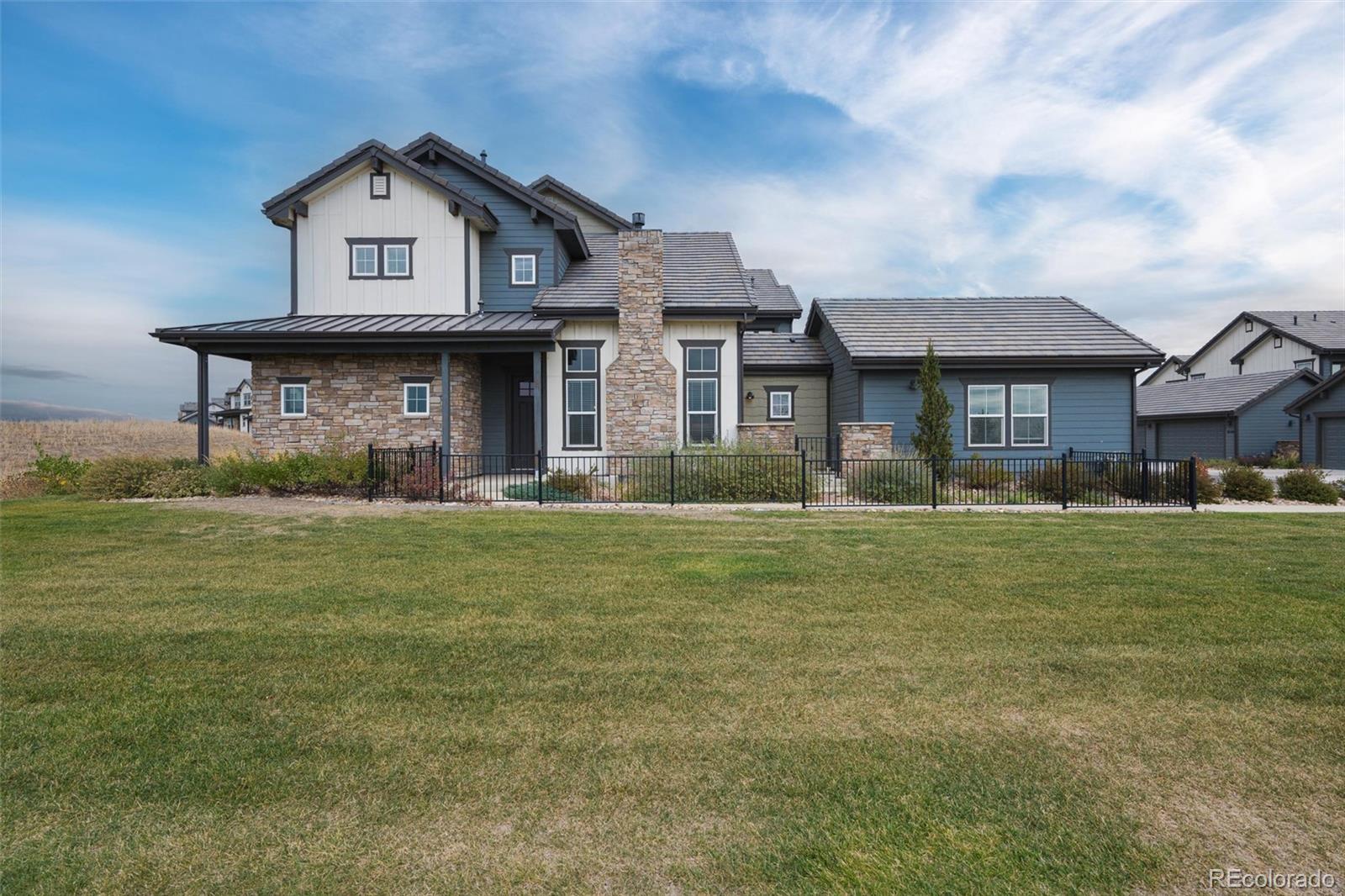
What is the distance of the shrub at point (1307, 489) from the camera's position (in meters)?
15.2

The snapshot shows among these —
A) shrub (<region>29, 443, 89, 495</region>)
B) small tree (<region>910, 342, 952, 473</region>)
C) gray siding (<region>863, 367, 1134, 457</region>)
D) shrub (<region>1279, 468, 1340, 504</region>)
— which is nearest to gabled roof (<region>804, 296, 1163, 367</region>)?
gray siding (<region>863, 367, 1134, 457</region>)

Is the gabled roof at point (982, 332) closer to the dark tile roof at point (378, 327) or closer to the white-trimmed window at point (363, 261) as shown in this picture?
the dark tile roof at point (378, 327)

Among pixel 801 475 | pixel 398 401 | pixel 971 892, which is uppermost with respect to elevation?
pixel 398 401

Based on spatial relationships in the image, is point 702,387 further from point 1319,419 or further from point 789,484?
point 1319,419

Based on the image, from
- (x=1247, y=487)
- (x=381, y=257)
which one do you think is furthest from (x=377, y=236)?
(x=1247, y=487)

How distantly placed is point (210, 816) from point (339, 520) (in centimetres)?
888

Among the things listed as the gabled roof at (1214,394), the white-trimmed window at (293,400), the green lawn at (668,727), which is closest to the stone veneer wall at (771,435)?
the green lawn at (668,727)

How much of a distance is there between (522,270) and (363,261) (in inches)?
167

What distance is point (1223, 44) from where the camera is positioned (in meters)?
12.9

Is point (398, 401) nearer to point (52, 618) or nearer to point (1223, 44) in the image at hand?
point (52, 618)

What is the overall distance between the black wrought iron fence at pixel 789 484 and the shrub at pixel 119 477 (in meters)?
4.76

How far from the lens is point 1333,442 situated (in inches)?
1077

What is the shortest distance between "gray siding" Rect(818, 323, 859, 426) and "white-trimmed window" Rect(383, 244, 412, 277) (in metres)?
12.2

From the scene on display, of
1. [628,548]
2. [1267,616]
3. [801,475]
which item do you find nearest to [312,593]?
[628,548]
